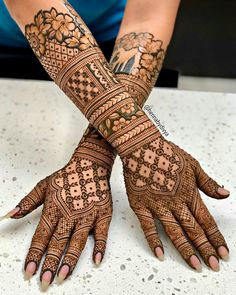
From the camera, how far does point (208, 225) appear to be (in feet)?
2.80

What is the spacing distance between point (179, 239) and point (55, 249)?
0.62 feet

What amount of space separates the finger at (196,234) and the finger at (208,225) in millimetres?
10

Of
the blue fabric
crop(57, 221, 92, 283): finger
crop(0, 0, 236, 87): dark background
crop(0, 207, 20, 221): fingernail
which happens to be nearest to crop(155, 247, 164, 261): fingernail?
crop(57, 221, 92, 283): finger

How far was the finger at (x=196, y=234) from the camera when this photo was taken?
0.82 metres

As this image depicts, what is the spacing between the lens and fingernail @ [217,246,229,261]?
835 millimetres

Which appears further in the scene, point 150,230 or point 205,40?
point 205,40

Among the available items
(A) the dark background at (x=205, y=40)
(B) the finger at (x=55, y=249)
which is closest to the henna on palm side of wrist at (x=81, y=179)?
(B) the finger at (x=55, y=249)

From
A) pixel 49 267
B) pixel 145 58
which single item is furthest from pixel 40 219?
pixel 145 58

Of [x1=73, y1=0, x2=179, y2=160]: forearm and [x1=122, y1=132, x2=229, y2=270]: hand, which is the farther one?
[x1=73, y1=0, x2=179, y2=160]: forearm

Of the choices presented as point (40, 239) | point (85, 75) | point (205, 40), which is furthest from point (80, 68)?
point (205, 40)

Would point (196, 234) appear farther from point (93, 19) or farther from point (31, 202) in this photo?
point (93, 19)

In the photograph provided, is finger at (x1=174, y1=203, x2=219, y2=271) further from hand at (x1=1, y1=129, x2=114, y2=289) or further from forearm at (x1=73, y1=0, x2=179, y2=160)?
forearm at (x1=73, y1=0, x2=179, y2=160)

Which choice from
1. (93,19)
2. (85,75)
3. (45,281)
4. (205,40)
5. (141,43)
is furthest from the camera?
(205,40)

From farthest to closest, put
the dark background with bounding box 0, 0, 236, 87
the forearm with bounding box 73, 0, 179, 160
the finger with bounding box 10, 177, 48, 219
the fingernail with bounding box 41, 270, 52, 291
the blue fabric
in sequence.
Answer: the dark background with bounding box 0, 0, 236, 87 < the blue fabric < the forearm with bounding box 73, 0, 179, 160 < the finger with bounding box 10, 177, 48, 219 < the fingernail with bounding box 41, 270, 52, 291
